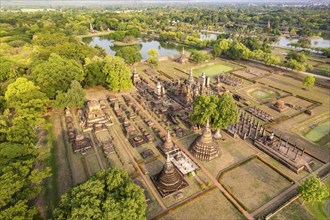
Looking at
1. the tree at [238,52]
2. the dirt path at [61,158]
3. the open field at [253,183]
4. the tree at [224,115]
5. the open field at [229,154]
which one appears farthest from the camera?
the tree at [238,52]

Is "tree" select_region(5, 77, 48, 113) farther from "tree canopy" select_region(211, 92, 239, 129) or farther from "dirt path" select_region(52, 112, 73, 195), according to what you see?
"tree canopy" select_region(211, 92, 239, 129)

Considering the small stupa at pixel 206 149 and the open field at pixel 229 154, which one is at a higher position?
the small stupa at pixel 206 149

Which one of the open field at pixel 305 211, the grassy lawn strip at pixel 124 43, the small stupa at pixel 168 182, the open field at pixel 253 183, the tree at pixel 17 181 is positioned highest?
the tree at pixel 17 181

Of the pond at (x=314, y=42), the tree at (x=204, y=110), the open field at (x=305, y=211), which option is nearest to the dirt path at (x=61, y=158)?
the tree at (x=204, y=110)

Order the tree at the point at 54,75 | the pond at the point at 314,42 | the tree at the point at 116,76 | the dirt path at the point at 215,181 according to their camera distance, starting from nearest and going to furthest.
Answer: the dirt path at the point at 215,181
the tree at the point at 54,75
the tree at the point at 116,76
the pond at the point at 314,42

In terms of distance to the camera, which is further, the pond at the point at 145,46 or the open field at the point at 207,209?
the pond at the point at 145,46

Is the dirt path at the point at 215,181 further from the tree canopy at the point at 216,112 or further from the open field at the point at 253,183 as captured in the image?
the tree canopy at the point at 216,112

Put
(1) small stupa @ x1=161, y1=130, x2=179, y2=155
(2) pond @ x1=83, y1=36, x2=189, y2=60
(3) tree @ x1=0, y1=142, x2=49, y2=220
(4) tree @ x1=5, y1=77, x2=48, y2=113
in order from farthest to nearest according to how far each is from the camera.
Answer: (2) pond @ x1=83, y1=36, x2=189, y2=60 < (4) tree @ x1=5, y1=77, x2=48, y2=113 < (1) small stupa @ x1=161, y1=130, x2=179, y2=155 < (3) tree @ x1=0, y1=142, x2=49, y2=220

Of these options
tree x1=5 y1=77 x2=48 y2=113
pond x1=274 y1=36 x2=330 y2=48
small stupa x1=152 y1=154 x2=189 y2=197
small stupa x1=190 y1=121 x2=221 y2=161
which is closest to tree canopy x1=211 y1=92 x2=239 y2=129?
small stupa x1=190 y1=121 x2=221 y2=161
